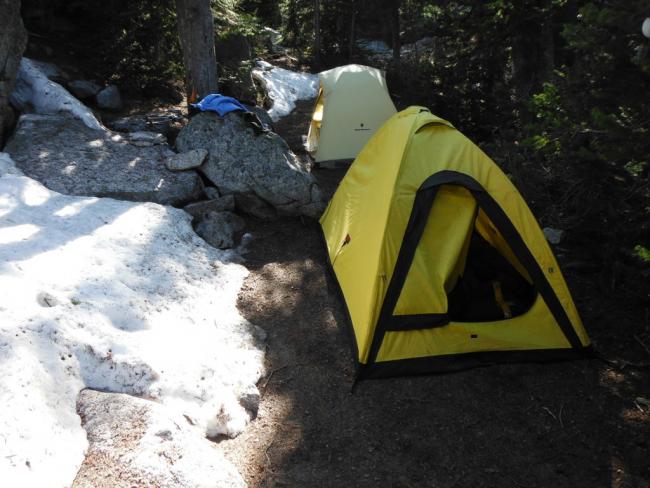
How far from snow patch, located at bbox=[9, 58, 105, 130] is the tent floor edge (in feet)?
21.1

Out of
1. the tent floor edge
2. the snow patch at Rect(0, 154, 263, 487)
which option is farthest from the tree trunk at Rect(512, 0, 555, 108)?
the snow patch at Rect(0, 154, 263, 487)

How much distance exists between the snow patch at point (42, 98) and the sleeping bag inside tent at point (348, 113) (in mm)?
4091

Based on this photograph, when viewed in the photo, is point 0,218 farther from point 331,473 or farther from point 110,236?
point 331,473

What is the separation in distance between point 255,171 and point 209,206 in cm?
91

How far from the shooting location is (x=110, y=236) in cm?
589

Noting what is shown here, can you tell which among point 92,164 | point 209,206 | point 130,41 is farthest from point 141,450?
point 130,41

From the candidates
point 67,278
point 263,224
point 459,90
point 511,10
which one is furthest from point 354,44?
point 67,278

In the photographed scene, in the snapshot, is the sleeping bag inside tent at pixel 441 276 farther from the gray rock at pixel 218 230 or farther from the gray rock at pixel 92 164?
the gray rock at pixel 92 164

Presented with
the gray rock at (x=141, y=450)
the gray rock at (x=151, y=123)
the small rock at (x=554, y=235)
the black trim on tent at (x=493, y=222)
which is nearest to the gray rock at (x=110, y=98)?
the gray rock at (x=151, y=123)

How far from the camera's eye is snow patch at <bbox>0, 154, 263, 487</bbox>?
3236 millimetres

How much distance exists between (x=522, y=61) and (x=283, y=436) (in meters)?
8.84

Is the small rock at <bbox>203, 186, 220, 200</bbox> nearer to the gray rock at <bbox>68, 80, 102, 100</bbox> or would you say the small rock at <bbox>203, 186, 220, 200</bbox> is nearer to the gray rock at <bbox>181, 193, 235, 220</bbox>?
the gray rock at <bbox>181, 193, 235, 220</bbox>

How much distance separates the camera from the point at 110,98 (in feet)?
32.3

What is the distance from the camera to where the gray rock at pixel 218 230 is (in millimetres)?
6946
